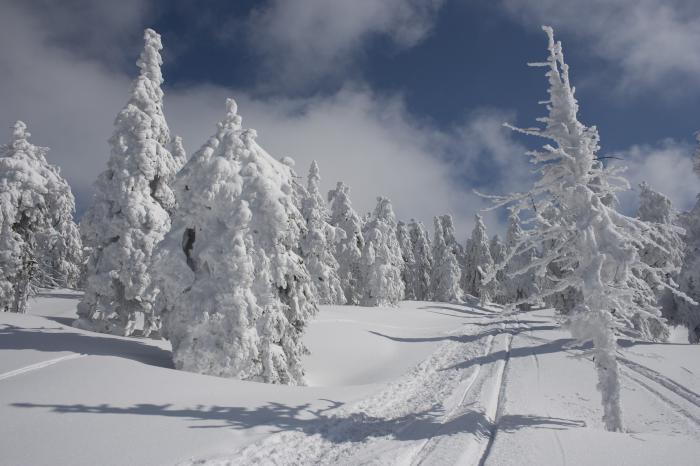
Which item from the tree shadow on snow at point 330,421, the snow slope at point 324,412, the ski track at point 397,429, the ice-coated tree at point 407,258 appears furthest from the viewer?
the ice-coated tree at point 407,258

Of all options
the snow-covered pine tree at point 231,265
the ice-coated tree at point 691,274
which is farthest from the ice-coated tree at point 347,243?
the snow-covered pine tree at point 231,265

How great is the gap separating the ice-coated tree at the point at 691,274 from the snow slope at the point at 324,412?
27.4ft

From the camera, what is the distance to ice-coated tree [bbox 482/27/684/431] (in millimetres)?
8781

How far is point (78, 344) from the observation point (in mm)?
12375

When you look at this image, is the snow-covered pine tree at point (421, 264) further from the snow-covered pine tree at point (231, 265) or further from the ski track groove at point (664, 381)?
the snow-covered pine tree at point (231, 265)

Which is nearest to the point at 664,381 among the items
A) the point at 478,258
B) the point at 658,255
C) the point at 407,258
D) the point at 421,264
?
the point at 658,255

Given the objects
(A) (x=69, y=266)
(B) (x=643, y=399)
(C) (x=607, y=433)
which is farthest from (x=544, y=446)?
(A) (x=69, y=266)

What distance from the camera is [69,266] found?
3753 centimetres

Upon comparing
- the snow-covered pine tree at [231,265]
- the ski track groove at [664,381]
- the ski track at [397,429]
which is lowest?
the ski track at [397,429]

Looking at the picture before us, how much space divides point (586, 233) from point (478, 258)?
210 ft

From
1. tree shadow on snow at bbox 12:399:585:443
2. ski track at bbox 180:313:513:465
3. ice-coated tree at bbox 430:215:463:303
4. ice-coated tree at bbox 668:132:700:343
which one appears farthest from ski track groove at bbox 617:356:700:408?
ice-coated tree at bbox 430:215:463:303

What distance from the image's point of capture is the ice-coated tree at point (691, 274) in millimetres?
22125

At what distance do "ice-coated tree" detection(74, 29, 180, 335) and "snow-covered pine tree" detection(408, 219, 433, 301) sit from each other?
55293 mm

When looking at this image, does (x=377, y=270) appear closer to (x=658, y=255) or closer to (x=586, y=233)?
(x=658, y=255)
